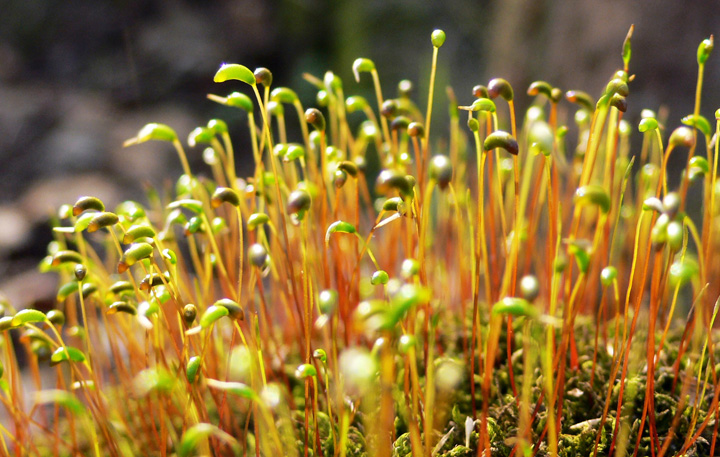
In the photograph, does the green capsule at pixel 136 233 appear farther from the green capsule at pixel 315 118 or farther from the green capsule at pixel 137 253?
the green capsule at pixel 315 118

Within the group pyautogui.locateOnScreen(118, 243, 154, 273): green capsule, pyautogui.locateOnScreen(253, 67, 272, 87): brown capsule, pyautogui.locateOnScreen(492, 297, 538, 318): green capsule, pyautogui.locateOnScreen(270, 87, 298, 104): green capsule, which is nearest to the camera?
pyautogui.locateOnScreen(492, 297, 538, 318): green capsule

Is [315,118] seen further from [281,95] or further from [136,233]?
[136,233]

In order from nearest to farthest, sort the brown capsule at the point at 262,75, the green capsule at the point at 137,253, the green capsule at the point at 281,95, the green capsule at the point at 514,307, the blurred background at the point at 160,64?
1. the green capsule at the point at 514,307
2. the green capsule at the point at 137,253
3. the brown capsule at the point at 262,75
4. the green capsule at the point at 281,95
5. the blurred background at the point at 160,64

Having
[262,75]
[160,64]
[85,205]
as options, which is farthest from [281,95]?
[160,64]

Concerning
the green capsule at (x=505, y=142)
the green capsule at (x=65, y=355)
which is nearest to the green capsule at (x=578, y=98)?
the green capsule at (x=505, y=142)

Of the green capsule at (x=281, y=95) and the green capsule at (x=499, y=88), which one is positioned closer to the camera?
the green capsule at (x=499, y=88)

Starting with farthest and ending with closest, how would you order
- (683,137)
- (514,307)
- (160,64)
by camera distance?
1. (160,64)
2. (683,137)
3. (514,307)

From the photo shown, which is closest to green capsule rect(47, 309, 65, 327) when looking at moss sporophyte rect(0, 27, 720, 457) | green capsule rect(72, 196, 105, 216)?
moss sporophyte rect(0, 27, 720, 457)

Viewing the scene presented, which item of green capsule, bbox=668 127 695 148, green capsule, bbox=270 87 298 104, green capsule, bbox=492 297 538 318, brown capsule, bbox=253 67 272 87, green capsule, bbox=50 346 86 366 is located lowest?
green capsule, bbox=50 346 86 366

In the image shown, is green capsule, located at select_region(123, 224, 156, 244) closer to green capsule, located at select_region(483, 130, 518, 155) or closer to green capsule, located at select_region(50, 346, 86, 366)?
green capsule, located at select_region(50, 346, 86, 366)
